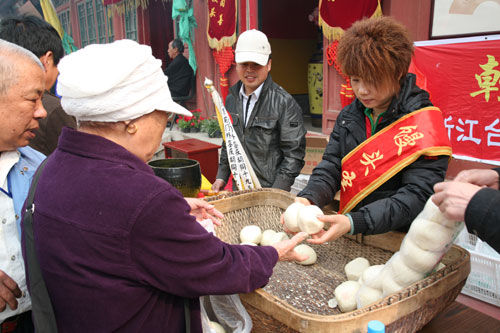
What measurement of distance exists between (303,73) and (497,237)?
27.3ft

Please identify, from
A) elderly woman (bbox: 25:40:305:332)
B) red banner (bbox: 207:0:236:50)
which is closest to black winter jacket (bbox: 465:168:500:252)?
elderly woman (bbox: 25:40:305:332)

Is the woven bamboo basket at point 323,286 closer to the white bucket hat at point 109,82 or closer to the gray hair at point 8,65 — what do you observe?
the white bucket hat at point 109,82

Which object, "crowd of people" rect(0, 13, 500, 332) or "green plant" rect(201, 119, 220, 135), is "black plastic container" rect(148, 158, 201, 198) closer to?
"crowd of people" rect(0, 13, 500, 332)

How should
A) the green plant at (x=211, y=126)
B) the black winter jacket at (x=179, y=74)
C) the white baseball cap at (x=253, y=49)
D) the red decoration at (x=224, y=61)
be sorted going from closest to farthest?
1. the white baseball cap at (x=253, y=49)
2. the red decoration at (x=224, y=61)
3. the green plant at (x=211, y=126)
4. the black winter jacket at (x=179, y=74)

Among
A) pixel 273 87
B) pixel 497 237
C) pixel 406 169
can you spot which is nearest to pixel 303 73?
pixel 273 87

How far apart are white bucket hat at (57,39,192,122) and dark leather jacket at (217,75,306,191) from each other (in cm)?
167

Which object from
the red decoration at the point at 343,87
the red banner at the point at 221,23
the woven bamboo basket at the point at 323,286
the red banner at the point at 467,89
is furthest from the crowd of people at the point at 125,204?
the red banner at the point at 221,23

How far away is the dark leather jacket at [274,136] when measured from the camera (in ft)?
8.51

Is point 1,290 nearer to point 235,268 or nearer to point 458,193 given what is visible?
point 235,268

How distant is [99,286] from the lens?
3.05ft

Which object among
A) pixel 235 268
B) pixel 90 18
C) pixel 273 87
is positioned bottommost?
pixel 235 268

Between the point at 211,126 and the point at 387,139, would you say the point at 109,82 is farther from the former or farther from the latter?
the point at 211,126

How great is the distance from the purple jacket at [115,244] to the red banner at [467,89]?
2.84m

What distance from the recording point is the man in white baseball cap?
2580mm
